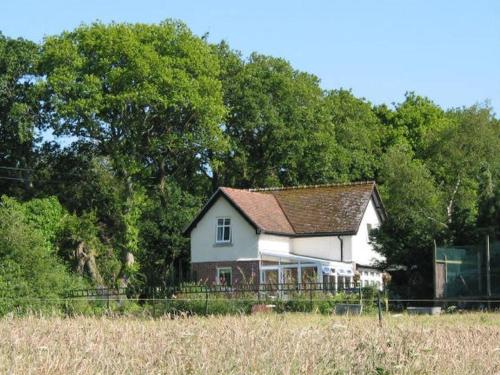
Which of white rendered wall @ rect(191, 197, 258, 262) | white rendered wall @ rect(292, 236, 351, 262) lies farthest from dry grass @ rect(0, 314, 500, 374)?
white rendered wall @ rect(292, 236, 351, 262)

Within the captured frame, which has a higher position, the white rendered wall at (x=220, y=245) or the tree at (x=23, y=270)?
the white rendered wall at (x=220, y=245)

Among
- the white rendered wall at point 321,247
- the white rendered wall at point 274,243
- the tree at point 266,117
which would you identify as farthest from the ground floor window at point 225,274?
the tree at point 266,117

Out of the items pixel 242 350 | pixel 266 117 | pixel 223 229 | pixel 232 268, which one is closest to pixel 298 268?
pixel 232 268

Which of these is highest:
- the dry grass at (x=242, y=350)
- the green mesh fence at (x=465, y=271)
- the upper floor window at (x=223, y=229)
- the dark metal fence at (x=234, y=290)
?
the upper floor window at (x=223, y=229)

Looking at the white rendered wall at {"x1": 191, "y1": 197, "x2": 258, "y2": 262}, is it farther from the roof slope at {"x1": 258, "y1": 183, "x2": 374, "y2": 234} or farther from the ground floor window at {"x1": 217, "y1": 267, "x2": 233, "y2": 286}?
the roof slope at {"x1": 258, "y1": 183, "x2": 374, "y2": 234}

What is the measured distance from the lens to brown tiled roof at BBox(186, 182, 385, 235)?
169 feet

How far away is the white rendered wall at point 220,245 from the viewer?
51188mm

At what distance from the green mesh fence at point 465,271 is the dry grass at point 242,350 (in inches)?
919

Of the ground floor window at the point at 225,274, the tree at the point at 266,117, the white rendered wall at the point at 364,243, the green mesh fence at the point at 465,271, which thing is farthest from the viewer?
the tree at the point at 266,117

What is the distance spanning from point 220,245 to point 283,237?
3.65 meters

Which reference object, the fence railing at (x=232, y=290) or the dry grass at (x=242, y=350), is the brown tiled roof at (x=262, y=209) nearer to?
the fence railing at (x=232, y=290)

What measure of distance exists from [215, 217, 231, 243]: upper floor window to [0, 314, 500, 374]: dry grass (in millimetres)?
39627

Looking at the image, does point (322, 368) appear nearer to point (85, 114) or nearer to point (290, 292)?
point (290, 292)

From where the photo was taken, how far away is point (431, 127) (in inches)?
2936
